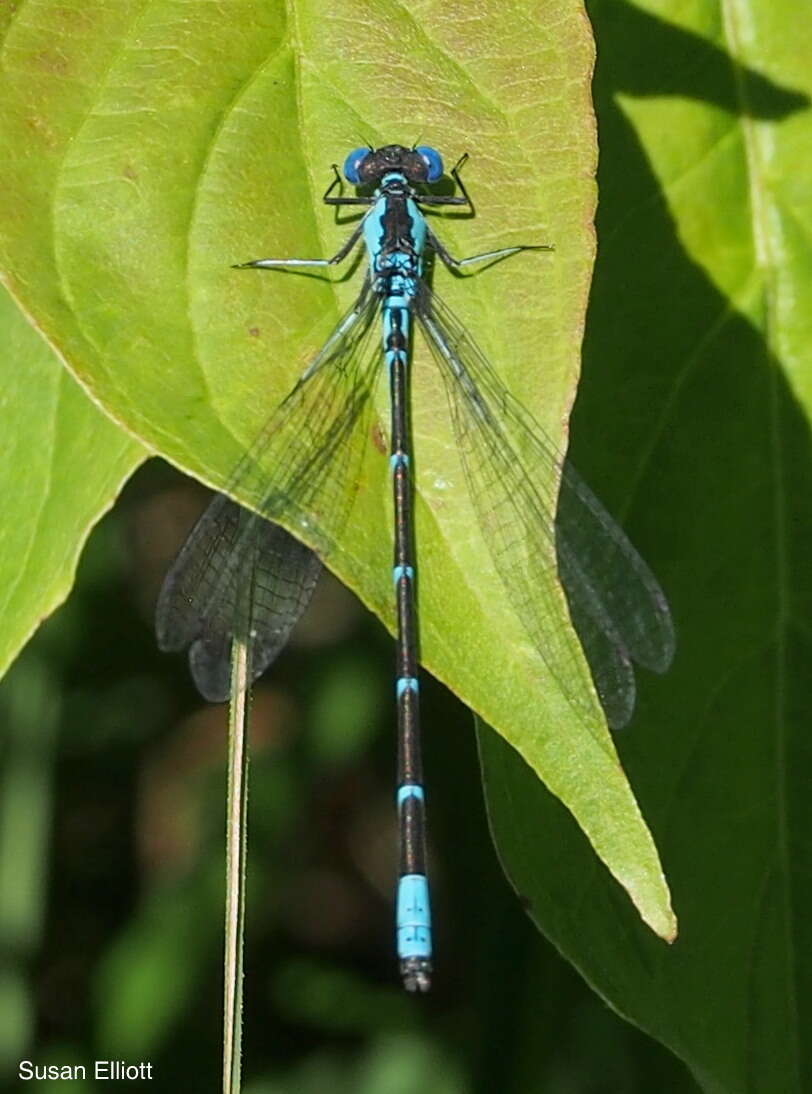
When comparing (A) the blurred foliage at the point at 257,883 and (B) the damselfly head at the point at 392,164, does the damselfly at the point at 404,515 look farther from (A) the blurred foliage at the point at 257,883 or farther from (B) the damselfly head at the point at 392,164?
(A) the blurred foliage at the point at 257,883

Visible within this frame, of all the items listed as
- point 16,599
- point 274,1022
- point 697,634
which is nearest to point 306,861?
point 274,1022

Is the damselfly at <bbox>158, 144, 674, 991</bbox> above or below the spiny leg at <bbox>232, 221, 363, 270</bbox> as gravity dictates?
below

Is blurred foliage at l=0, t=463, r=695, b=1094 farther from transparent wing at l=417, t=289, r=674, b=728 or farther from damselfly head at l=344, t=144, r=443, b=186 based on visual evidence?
damselfly head at l=344, t=144, r=443, b=186

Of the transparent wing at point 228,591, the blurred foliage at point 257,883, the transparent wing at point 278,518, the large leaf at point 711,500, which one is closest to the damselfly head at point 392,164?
the transparent wing at point 278,518

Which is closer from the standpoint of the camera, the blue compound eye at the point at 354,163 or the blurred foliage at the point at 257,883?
the blue compound eye at the point at 354,163

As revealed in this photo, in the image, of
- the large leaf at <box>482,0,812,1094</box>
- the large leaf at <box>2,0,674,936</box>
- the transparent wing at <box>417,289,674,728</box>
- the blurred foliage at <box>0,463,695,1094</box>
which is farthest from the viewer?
the blurred foliage at <box>0,463,695,1094</box>

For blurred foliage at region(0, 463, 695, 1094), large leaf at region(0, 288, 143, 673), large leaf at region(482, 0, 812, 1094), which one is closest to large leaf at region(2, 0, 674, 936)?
large leaf at region(0, 288, 143, 673)
